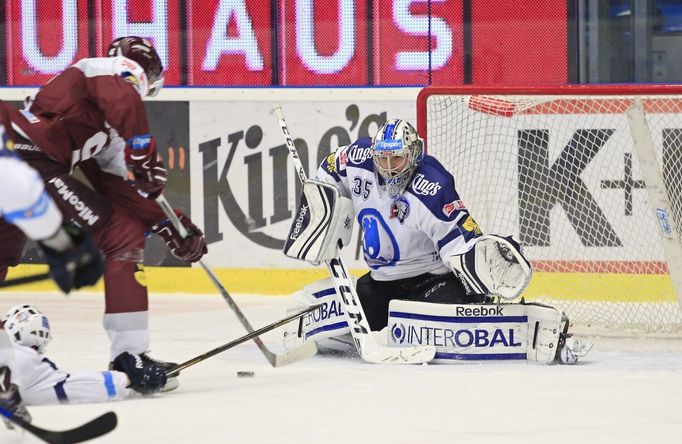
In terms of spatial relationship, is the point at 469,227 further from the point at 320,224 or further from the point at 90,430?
the point at 90,430

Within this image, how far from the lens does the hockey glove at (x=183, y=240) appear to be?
386 centimetres

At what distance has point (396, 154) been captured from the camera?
4344mm

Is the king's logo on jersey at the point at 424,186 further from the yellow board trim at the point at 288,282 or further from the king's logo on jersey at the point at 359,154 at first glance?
the yellow board trim at the point at 288,282

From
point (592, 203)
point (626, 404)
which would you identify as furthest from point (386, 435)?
point (592, 203)

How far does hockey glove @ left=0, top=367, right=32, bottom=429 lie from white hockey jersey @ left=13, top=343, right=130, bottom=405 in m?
0.22

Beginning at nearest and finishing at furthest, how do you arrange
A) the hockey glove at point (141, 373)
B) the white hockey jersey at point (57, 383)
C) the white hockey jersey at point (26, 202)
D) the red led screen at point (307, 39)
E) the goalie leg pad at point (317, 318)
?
the white hockey jersey at point (26, 202) < the white hockey jersey at point (57, 383) < the hockey glove at point (141, 373) < the goalie leg pad at point (317, 318) < the red led screen at point (307, 39)

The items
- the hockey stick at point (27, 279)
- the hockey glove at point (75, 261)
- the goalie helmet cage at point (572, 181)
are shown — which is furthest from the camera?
the goalie helmet cage at point (572, 181)

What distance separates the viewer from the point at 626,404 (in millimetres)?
3467

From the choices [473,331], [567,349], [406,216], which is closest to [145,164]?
[406,216]

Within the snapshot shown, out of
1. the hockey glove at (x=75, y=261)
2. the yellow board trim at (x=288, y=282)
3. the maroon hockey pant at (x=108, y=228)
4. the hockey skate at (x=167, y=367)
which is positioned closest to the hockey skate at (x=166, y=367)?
the hockey skate at (x=167, y=367)

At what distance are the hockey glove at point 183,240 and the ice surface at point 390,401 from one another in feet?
1.19

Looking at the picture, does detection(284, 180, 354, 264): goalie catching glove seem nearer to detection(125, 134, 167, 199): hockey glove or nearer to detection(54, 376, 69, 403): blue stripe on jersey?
detection(125, 134, 167, 199): hockey glove

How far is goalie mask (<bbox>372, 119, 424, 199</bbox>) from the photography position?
4.35 m

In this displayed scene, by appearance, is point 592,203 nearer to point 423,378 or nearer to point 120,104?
point 423,378
